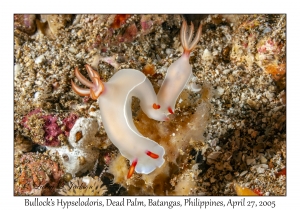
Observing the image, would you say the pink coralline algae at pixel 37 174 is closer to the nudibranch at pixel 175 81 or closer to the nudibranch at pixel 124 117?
the nudibranch at pixel 124 117

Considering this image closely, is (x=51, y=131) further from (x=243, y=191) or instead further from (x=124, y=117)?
(x=243, y=191)

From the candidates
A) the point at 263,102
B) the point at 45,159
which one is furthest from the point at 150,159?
the point at 263,102

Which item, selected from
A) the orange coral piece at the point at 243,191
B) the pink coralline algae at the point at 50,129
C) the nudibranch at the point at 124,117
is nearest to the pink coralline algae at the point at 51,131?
the pink coralline algae at the point at 50,129

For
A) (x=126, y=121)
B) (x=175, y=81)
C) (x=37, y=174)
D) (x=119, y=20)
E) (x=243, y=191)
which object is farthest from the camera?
(x=119, y=20)

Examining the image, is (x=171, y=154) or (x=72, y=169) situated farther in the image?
(x=72, y=169)

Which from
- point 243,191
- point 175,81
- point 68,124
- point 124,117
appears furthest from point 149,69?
point 243,191

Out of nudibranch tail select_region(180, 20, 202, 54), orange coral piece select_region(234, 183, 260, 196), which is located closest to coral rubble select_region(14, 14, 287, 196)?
orange coral piece select_region(234, 183, 260, 196)
